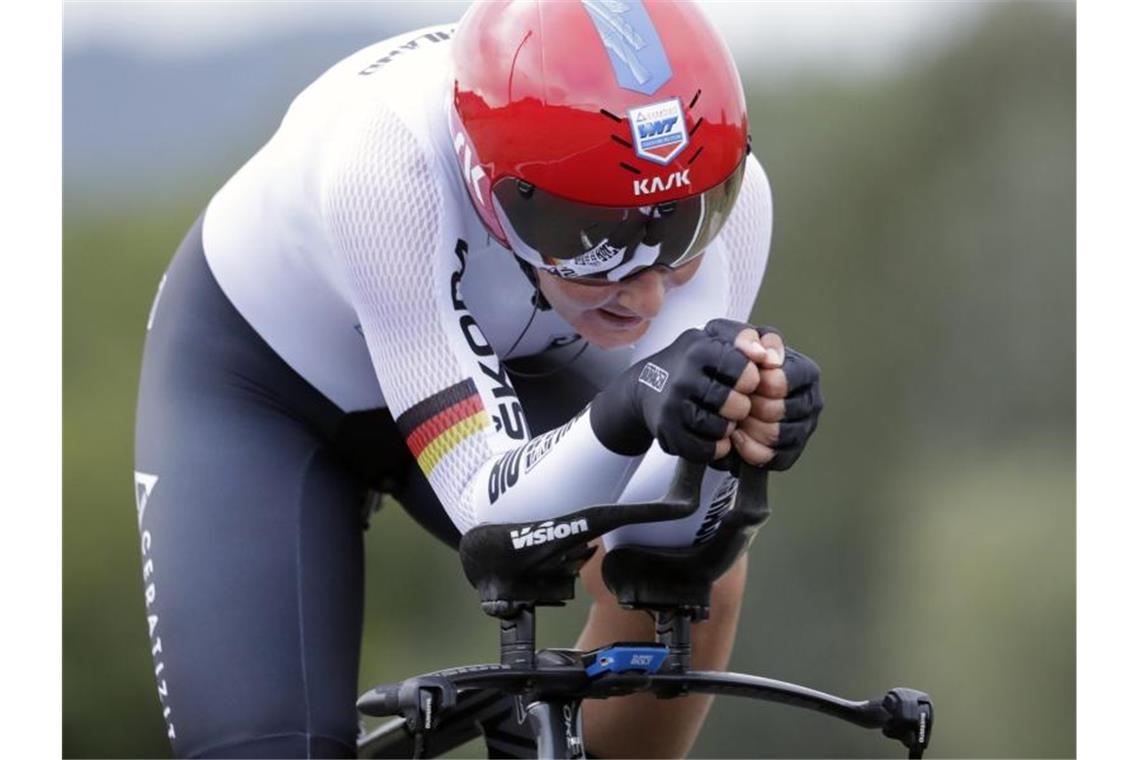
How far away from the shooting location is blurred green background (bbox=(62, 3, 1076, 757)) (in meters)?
9.43

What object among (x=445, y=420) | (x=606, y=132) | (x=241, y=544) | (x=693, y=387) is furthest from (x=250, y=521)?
(x=693, y=387)

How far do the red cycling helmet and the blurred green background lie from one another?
565cm

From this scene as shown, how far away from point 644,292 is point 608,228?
205 mm

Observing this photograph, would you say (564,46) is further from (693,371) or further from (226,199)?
(226,199)

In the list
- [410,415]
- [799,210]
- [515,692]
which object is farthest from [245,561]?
[799,210]

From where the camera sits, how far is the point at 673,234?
321 cm

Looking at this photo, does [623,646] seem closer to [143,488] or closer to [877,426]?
[143,488]

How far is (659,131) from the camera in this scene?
3.12 m

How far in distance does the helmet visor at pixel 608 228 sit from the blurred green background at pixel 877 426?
5592 mm

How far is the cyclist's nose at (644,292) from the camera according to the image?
131 inches

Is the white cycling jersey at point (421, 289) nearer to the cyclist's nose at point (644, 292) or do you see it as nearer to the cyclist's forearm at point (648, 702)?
the cyclist's nose at point (644, 292)

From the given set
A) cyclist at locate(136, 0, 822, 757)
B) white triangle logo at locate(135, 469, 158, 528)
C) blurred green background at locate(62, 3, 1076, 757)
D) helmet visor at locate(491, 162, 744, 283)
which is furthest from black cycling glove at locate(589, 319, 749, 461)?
blurred green background at locate(62, 3, 1076, 757)

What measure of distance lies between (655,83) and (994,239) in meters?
7.96

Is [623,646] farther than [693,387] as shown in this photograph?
Yes
